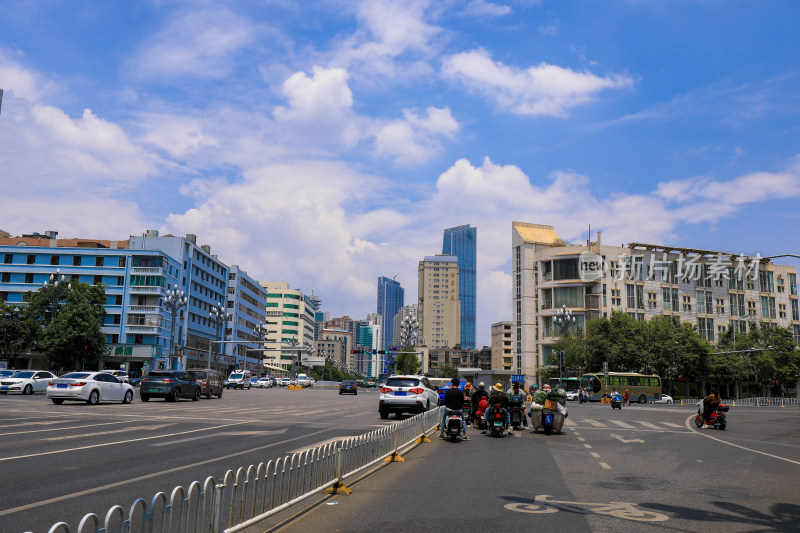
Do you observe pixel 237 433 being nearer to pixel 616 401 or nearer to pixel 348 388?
pixel 616 401

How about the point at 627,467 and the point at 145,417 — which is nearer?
the point at 627,467

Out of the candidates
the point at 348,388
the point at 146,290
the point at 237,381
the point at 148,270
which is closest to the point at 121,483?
the point at 348,388

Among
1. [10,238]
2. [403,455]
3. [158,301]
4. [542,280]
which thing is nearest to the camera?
[403,455]

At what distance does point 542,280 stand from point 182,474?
331 feet

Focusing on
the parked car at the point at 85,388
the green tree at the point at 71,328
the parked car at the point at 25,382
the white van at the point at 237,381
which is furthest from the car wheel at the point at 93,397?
the white van at the point at 237,381

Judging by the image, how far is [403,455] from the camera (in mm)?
13250

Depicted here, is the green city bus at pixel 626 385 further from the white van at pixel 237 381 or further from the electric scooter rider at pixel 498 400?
the electric scooter rider at pixel 498 400

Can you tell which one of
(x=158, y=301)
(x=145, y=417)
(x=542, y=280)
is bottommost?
(x=145, y=417)

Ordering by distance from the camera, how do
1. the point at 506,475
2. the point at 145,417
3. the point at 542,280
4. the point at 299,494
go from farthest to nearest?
1. the point at 542,280
2. the point at 145,417
3. the point at 506,475
4. the point at 299,494

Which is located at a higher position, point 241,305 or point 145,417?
point 241,305

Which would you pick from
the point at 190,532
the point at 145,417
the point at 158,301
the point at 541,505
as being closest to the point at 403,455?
the point at 541,505

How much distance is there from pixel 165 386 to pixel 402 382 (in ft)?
48.7

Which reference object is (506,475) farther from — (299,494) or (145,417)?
(145,417)

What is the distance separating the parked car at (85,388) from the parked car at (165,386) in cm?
354
